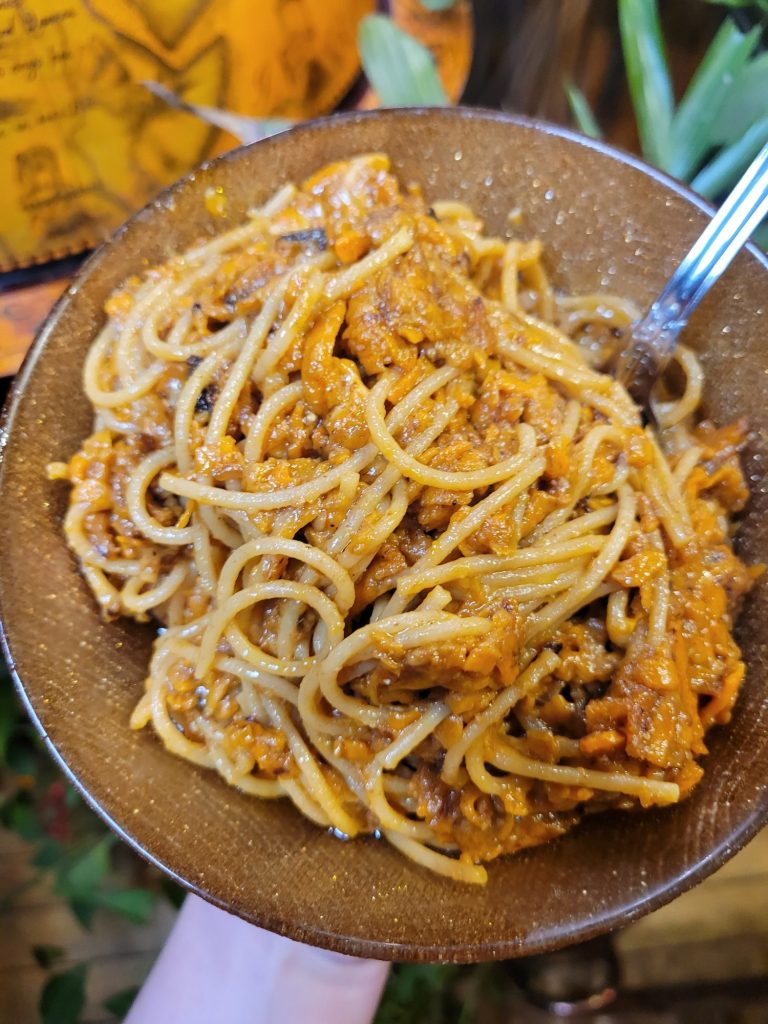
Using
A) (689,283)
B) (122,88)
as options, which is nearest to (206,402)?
(122,88)

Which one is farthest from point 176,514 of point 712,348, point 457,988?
point 457,988

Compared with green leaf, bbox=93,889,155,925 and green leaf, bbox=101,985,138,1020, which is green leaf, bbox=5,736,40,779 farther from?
green leaf, bbox=101,985,138,1020

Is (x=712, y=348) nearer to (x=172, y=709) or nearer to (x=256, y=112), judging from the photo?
(x=256, y=112)

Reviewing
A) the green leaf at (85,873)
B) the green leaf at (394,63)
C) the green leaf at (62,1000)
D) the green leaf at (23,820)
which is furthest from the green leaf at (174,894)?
the green leaf at (394,63)

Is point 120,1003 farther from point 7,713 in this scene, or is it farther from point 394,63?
point 394,63

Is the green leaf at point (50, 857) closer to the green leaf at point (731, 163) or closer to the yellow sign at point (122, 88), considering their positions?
the yellow sign at point (122, 88)
